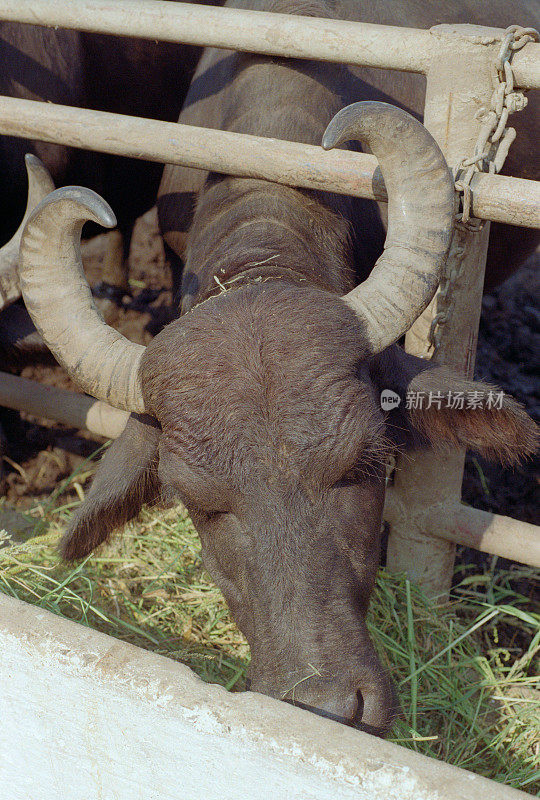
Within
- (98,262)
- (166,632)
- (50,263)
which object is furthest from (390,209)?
(98,262)

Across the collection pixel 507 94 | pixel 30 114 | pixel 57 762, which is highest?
pixel 507 94

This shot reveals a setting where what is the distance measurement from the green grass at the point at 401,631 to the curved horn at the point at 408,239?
47.0 inches

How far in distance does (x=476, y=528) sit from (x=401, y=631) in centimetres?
47

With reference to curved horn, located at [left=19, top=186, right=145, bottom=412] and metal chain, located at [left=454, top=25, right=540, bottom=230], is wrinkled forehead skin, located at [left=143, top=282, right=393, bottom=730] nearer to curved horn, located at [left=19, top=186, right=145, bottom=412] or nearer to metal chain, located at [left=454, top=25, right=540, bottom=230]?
curved horn, located at [left=19, top=186, right=145, bottom=412]

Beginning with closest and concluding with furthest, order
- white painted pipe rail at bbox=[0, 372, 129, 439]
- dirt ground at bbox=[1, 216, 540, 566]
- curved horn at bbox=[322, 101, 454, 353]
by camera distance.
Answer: curved horn at bbox=[322, 101, 454, 353], white painted pipe rail at bbox=[0, 372, 129, 439], dirt ground at bbox=[1, 216, 540, 566]

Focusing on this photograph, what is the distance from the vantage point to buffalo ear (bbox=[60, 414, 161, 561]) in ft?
8.20

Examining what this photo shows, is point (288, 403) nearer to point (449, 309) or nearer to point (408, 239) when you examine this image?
point (408, 239)

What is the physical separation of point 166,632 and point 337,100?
2.15 meters

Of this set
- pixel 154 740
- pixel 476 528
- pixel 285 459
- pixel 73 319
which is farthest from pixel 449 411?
pixel 154 740

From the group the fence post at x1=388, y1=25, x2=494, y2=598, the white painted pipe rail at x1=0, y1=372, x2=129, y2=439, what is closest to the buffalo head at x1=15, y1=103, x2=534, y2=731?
the fence post at x1=388, y1=25, x2=494, y2=598

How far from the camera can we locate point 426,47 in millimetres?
2416

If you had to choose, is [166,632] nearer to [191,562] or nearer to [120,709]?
[191,562]

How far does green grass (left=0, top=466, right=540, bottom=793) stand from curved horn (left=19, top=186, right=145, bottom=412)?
74 cm

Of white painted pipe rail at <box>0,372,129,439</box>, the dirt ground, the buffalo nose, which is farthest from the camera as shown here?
the dirt ground
